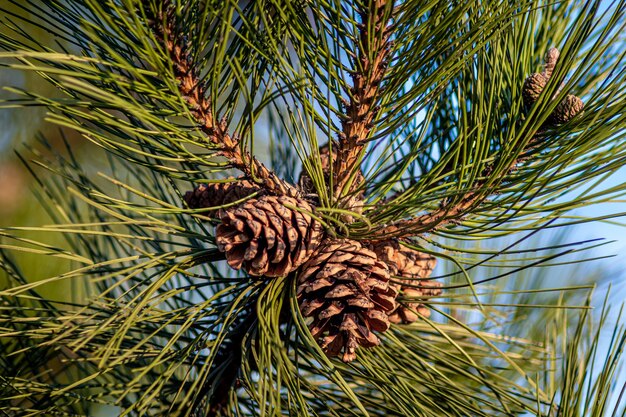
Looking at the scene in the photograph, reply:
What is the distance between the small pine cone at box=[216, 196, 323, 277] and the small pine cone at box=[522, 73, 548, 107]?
230 millimetres

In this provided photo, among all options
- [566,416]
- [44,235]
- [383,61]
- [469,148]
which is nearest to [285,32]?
[383,61]

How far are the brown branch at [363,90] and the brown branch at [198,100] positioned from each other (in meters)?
0.05

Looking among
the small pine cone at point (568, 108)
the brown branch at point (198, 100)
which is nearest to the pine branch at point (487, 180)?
the small pine cone at point (568, 108)

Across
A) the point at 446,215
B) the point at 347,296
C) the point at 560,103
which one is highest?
the point at 560,103

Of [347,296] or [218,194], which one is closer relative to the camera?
[347,296]

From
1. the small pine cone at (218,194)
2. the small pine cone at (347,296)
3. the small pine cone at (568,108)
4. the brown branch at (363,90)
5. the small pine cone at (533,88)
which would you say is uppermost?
the small pine cone at (533,88)

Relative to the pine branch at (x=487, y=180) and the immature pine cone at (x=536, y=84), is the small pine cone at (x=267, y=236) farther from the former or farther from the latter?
the immature pine cone at (x=536, y=84)

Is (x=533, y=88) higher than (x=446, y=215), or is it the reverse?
(x=533, y=88)

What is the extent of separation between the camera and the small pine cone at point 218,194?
2.14ft

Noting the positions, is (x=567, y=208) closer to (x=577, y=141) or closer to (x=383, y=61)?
(x=577, y=141)

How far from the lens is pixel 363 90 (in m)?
0.59

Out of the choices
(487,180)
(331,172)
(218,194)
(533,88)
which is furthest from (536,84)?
(218,194)

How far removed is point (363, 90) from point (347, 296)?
17 cm

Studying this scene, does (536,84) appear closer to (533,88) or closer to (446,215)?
(533,88)
